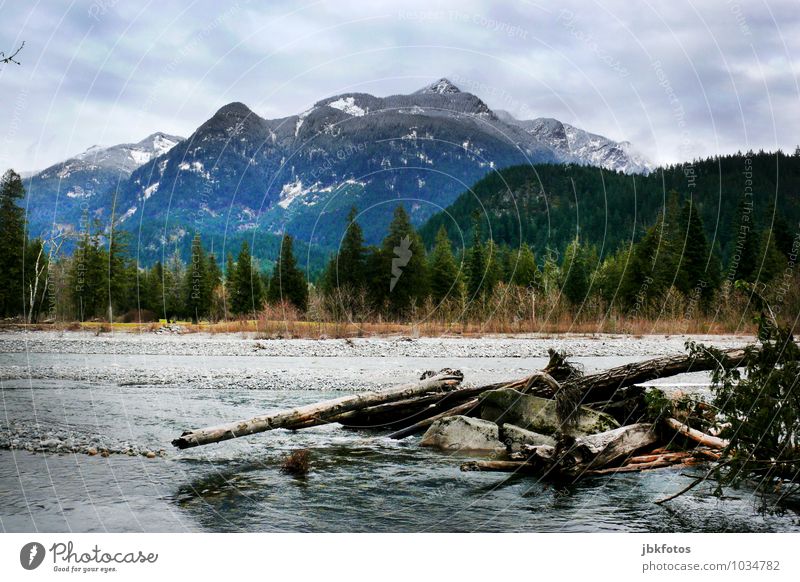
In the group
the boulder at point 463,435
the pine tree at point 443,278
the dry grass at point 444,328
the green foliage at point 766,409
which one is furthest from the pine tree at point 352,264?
the green foliage at point 766,409

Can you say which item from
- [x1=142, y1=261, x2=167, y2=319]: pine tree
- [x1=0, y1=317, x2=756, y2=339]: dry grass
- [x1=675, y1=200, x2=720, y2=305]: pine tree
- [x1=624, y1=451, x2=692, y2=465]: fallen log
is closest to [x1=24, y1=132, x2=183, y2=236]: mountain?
[x1=624, y1=451, x2=692, y2=465]: fallen log

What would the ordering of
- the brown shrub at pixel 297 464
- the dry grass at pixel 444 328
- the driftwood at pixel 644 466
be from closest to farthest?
the driftwood at pixel 644 466 < the brown shrub at pixel 297 464 < the dry grass at pixel 444 328

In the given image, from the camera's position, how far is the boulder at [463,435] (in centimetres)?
646

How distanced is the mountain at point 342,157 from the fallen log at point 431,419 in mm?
3282

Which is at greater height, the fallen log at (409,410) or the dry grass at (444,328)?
the dry grass at (444,328)

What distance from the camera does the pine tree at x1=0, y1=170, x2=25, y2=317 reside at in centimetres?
854

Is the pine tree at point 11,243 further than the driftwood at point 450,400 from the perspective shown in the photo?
Yes

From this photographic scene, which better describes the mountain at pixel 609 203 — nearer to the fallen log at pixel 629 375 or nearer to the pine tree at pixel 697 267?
the pine tree at pixel 697 267

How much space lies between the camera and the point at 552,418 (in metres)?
6.66

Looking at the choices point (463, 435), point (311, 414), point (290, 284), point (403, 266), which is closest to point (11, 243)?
point (311, 414)

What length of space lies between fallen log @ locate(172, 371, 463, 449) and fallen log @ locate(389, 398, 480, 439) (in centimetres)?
34
